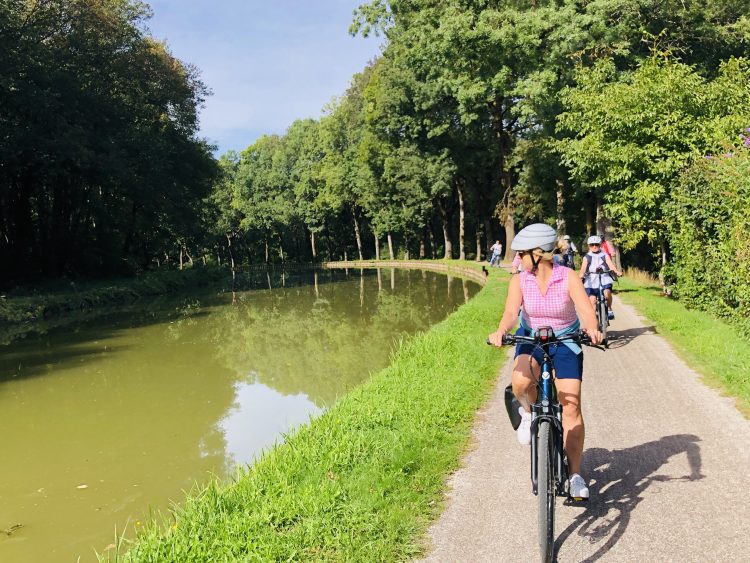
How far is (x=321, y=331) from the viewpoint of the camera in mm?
17594

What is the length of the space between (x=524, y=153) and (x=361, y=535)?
2905 centimetres

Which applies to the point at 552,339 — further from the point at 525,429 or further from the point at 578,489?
the point at 578,489

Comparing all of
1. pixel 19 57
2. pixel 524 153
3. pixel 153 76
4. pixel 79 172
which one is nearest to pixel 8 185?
pixel 79 172

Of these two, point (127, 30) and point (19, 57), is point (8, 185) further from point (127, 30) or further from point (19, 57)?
point (127, 30)

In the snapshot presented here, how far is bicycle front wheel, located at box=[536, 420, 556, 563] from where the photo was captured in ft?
11.7

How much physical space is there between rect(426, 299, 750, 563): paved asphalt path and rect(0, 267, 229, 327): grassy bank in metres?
21.9

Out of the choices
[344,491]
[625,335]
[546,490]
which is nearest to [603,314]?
[625,335]

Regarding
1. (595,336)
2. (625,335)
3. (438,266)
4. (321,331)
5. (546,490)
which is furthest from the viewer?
(438,266)

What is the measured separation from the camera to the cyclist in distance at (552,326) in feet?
13.4

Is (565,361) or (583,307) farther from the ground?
(583,307)

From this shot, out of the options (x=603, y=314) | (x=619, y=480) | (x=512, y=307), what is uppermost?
(x=512, y=307)

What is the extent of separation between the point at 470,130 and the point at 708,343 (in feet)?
103

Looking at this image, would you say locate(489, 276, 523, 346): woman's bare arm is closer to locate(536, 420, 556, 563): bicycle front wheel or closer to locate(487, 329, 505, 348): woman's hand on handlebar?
locate(487, 329, 505, 348): woman's hand on handlebar

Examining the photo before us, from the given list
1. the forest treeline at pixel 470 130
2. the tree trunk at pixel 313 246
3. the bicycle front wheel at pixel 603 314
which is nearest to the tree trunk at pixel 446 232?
the forest treeline at pixel 470 130
